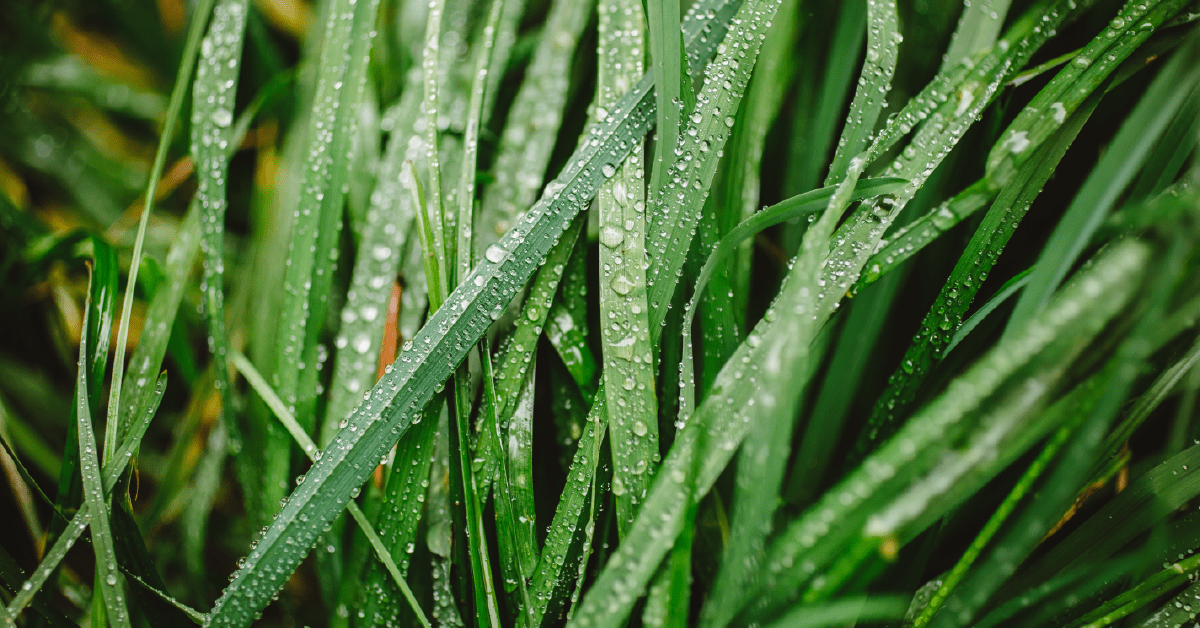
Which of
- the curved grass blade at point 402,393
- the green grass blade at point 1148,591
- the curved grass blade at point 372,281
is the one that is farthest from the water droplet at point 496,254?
the green grass blade at point 1148,591

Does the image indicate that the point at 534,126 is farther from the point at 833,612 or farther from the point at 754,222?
the point at 833,612

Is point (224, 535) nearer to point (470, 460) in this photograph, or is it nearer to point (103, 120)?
point (470, 460)

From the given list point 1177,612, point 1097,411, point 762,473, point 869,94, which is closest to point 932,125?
point 869,94

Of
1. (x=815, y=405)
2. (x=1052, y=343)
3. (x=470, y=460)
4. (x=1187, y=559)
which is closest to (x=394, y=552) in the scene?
(x=470, y=460)

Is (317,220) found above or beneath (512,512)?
above

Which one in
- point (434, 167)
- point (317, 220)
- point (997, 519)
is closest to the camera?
point (997, 519)
